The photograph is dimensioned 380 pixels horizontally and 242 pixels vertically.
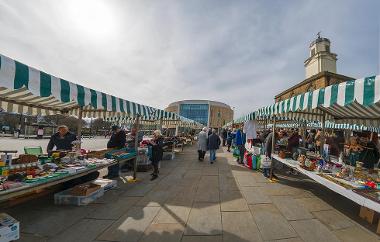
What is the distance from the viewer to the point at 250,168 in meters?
9.66

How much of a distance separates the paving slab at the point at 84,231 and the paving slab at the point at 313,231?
3.27 metres

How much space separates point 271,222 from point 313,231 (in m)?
0.67

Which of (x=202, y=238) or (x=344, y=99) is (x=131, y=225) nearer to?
(x=202, y=238)

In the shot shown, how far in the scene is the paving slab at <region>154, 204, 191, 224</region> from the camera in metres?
4.20

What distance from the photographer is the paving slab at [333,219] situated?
409 cm

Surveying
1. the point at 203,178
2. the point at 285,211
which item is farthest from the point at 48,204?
the point at 285,211

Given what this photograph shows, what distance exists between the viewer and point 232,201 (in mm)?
5312

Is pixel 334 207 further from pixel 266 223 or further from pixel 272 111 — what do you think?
pixel 272 111

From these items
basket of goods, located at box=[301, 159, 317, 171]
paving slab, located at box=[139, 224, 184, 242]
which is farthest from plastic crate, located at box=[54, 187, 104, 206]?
basket of goods, located at box=[301, 159, 317, 171]

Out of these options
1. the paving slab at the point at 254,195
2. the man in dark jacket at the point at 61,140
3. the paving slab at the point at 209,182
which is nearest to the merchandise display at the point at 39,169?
the man in dark jacket at the point at 61,140

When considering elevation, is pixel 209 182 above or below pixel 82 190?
below

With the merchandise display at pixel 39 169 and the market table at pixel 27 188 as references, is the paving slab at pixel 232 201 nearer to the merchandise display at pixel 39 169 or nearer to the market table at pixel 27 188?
the merchandise display at pixel 39 169

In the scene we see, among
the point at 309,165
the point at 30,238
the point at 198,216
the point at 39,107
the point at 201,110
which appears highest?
the point at 201,110

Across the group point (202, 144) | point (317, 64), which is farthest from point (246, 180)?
point (317, 64)
